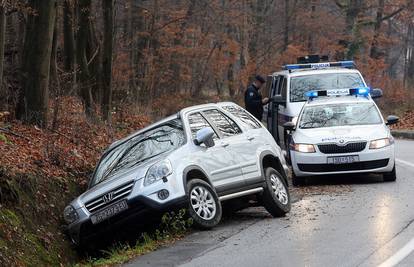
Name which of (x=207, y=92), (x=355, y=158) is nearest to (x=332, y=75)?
(x=355, y=158)

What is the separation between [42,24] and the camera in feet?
49.2

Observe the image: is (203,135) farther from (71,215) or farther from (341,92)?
(341,92)

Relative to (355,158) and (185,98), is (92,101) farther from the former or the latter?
(185,98)

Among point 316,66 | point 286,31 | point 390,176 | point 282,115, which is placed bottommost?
point 390,176

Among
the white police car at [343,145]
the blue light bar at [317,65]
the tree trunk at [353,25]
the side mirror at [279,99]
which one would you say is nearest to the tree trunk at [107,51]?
the side mirror at [279,99]

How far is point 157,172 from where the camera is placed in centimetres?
987

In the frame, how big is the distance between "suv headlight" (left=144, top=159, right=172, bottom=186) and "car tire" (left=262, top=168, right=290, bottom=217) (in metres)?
1.89

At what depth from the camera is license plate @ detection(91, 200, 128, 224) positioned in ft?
32.2

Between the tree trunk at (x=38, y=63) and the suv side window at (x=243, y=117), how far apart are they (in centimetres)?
462

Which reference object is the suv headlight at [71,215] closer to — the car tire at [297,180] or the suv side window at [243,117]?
the suv side window at [243,117]

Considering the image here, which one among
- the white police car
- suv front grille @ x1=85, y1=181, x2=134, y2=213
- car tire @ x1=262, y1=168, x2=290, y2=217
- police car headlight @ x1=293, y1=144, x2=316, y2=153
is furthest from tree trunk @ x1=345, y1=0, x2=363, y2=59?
suv front grille @ x1=85, y1=181, x2=134, y2=213

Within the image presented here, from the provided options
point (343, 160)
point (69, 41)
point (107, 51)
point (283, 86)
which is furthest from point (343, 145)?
point (69, 41)

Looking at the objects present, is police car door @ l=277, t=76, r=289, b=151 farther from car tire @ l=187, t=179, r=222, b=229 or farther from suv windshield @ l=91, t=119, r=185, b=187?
car tire @ l=187, t=179, r=222, b=229

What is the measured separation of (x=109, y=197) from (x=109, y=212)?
0.22 m
